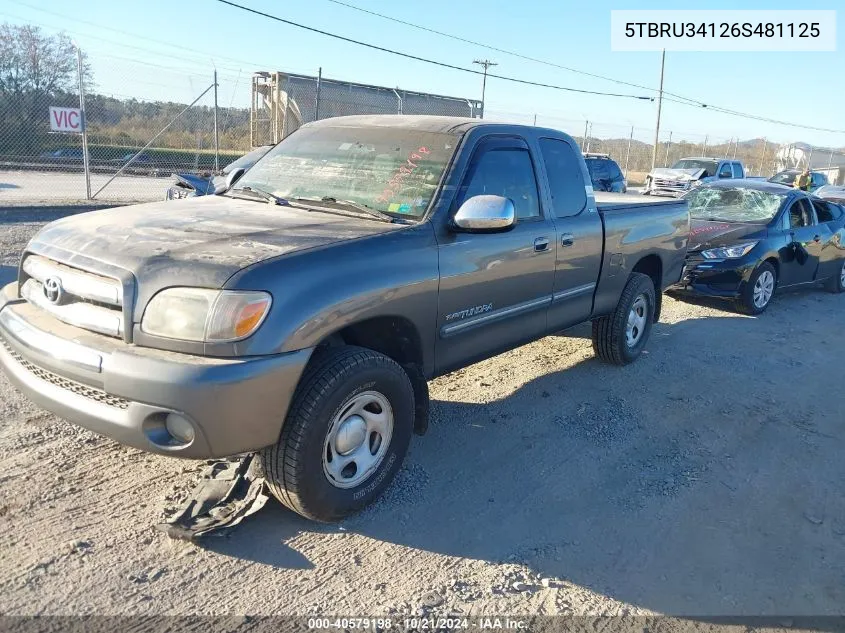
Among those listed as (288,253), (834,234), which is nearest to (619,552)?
(288,253)

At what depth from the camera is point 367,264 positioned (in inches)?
128

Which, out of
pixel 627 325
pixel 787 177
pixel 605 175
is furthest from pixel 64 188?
pixel 787 177

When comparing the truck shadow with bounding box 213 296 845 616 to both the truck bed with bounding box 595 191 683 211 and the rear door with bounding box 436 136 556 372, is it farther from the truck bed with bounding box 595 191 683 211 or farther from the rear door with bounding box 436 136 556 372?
the truck bed with bounding box 595 191 683 211

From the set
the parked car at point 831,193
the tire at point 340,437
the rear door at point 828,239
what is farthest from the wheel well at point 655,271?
the parked car at point 831,193

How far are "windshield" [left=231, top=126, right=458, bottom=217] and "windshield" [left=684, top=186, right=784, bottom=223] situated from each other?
19.5 ft

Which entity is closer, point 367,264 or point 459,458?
point 367,264

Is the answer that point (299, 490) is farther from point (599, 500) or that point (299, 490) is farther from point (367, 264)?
point (599, 500)

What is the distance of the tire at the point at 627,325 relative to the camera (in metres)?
5.79

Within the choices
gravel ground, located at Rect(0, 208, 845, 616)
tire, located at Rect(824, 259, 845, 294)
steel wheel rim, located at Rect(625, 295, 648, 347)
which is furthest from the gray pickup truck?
tire, located at Rect(824, 259, 845, 294)

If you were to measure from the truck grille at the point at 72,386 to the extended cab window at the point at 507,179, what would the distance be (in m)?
2.11

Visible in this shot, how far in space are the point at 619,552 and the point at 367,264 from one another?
1.84 m

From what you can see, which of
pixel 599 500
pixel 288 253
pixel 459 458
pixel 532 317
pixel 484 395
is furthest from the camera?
pixel 484 395

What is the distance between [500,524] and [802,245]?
7758 millimetres

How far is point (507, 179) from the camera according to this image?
4398 mm
